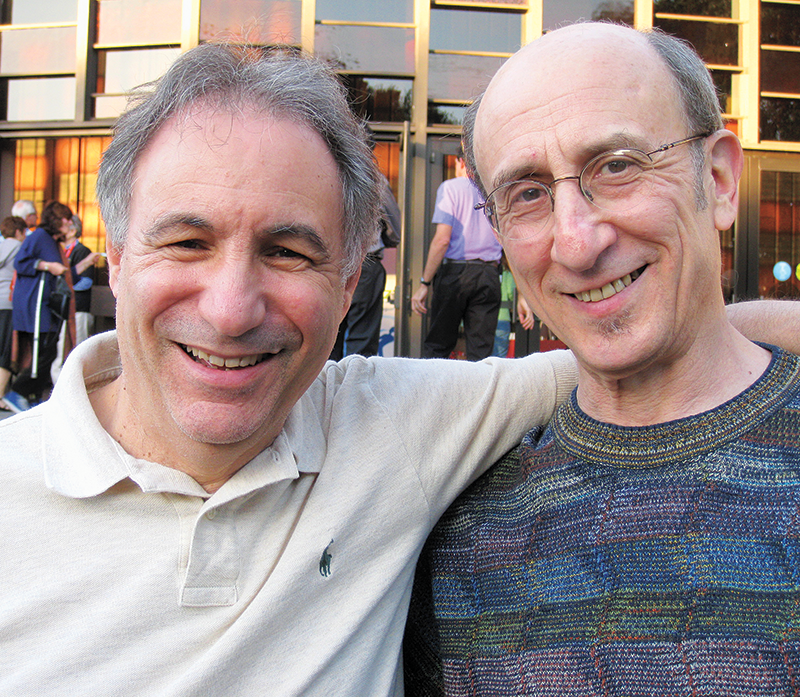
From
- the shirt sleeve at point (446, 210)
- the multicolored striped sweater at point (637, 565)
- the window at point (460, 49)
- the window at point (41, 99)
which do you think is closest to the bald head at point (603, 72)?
the multicolored striped sweater at point (637, 565)

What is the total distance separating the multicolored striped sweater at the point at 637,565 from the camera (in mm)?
1208

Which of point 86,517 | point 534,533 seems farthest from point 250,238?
point 534,533

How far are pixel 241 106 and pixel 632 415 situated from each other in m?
1.05

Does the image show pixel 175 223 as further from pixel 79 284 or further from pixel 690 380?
pixel 79 284

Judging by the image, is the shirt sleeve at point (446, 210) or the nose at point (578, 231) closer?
the nose at point (578, 231)

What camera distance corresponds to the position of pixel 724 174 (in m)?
1.50

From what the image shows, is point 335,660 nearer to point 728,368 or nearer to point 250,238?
point 250,238

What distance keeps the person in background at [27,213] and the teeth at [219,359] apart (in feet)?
21.4

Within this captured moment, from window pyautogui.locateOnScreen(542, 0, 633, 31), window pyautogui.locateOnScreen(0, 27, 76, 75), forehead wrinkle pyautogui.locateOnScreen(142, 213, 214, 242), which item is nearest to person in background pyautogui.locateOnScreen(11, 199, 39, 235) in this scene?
window pyautogui.locateOnScreen(0, 27, 76, 75)

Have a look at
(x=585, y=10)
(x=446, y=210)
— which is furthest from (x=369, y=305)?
(x=585, y=10)

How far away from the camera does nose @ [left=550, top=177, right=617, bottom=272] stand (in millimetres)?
1366

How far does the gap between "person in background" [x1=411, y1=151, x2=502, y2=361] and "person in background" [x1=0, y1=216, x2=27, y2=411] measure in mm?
3704

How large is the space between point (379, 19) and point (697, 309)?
252 inches

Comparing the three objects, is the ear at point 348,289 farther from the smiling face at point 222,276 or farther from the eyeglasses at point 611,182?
the eyeglasses at point 611,182
